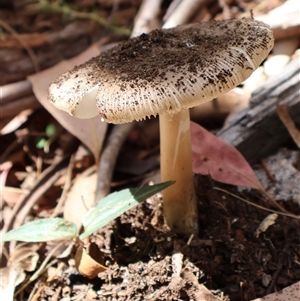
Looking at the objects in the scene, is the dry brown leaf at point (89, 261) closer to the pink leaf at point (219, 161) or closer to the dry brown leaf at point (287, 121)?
the pink leaf at point (219, 161)

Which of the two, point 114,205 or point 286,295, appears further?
point 114,205

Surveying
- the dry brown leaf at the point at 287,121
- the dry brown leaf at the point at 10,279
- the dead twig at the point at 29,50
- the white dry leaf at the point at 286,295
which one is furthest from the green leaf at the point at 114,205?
the dead twig at the point at 29,50

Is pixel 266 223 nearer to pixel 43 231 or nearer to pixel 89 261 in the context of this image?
pixel 89 261

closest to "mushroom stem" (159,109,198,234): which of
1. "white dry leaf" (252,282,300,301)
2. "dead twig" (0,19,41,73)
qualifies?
"white dry leaf" (252,282,300,301)

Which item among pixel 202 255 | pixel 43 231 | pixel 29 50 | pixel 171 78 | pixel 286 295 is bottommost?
pixel 286 295

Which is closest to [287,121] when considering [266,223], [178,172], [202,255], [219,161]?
[219,161]

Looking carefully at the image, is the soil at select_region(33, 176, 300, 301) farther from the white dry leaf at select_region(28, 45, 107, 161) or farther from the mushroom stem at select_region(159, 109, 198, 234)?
the white dry leaf at select_region(28, 45, 107, 161)

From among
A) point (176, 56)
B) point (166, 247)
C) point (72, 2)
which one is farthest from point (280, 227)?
point (72, 2)
